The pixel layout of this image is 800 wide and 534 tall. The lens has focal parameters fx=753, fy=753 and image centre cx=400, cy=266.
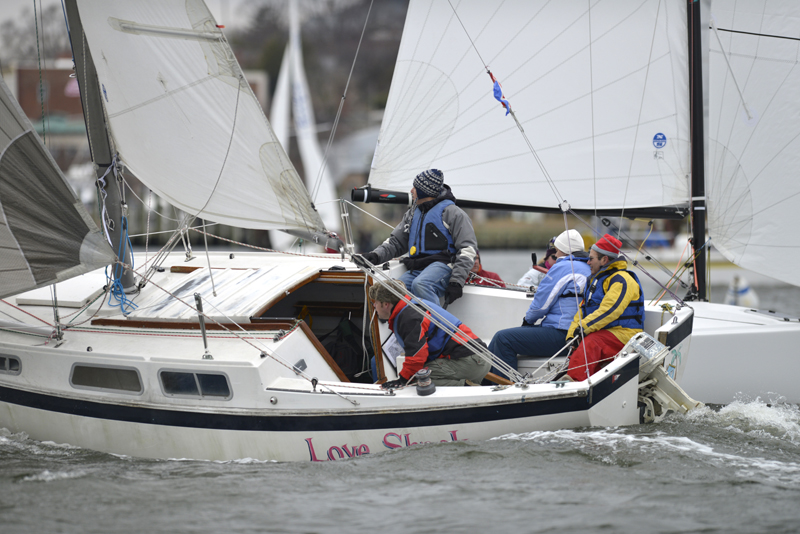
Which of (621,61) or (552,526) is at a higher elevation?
(621,61)

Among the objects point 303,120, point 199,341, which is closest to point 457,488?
point 199,341

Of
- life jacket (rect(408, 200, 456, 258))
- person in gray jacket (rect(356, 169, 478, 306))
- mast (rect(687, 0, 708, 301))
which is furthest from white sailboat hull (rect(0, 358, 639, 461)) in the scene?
mast (rect(687, 0, 708, 301))

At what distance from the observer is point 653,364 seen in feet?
15.4

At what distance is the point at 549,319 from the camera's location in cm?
525

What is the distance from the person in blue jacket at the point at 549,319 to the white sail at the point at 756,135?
8.23 ft

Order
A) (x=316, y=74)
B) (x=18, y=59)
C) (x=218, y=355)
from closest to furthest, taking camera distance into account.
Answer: (x=218, y=355) < (x=18, y=59) < (x=316, y=74)

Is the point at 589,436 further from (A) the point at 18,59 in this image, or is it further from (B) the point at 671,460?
(A) the point at 18,59

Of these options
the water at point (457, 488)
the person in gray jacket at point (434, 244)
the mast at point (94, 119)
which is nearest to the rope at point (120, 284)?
the mast at point (94, 119)

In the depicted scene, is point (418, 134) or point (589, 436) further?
point (418, 134)

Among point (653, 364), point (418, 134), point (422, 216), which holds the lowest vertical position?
point (653, 364)

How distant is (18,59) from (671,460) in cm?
4378

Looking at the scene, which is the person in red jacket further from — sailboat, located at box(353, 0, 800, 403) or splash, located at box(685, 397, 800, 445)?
sailboat, located at box(353, 0, 800, 403)

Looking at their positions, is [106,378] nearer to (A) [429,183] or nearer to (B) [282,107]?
(A) [429,183]

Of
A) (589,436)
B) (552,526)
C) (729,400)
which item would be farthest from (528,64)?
(552,526)
